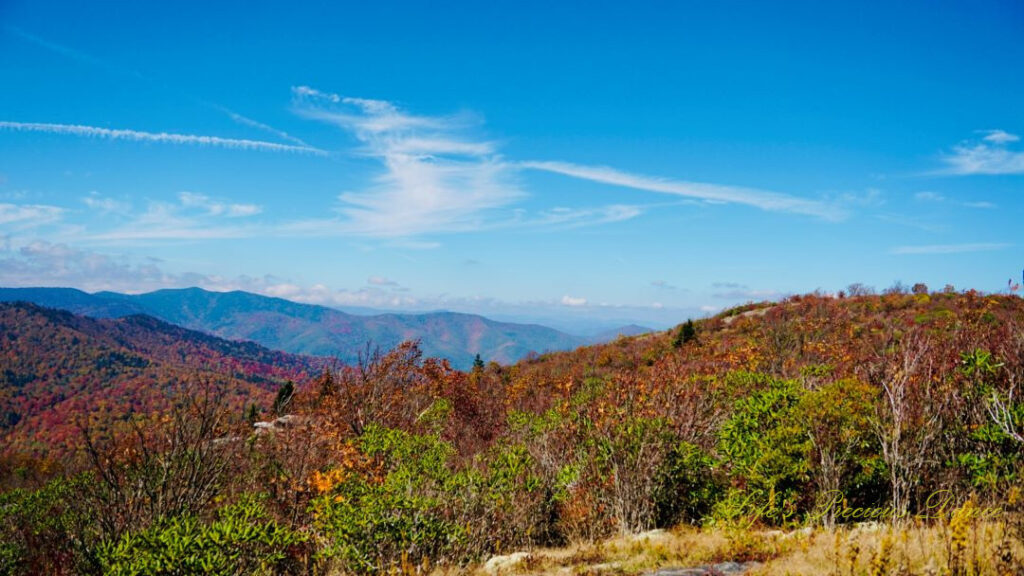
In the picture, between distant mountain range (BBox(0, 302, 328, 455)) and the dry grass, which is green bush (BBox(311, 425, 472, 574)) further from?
distant mountain range (BBox(0, 302, 328, 455))

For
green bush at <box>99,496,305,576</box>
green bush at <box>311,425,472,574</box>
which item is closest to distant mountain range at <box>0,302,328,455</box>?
green bush at <box>311,425,472,574</box>

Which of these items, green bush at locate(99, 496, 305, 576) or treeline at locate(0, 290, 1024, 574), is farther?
treeline at locate(0, 290, 1024, 574)

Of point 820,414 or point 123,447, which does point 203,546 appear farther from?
point 820,414

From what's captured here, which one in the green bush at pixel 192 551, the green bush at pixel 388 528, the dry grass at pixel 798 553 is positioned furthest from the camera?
the green bush at pixel 388 528

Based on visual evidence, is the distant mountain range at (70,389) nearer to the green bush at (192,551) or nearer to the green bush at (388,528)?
the green bush at (388,528)

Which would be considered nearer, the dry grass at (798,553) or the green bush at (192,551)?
the dry grass at (798,553)

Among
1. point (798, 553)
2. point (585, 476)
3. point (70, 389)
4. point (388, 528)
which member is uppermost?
point (798, 553)

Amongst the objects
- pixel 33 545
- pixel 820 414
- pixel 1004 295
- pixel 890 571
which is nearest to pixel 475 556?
pixel 890 571

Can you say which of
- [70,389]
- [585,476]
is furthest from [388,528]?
[70,389]

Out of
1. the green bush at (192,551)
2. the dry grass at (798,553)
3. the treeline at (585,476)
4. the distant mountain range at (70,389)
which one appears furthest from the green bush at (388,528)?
the distant mountain range at (70,389)

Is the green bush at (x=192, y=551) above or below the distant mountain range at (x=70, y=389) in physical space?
above

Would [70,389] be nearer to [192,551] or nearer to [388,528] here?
[192,551]

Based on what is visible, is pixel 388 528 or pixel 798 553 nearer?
pixel 798 553

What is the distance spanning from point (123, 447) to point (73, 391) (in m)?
196
